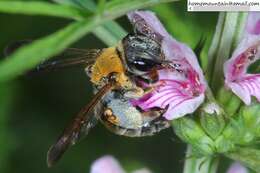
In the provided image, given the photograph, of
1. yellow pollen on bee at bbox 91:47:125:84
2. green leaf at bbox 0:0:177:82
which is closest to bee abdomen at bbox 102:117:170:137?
yellow pollen on bee at bbox 91:47:125:84

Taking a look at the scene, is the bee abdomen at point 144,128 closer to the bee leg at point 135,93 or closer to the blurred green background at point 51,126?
the bee leg at point 135,93

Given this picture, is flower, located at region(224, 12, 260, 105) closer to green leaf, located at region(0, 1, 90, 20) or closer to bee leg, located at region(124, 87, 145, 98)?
bee leg, located at region(124, 87, 145, 98)

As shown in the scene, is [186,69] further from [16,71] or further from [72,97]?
[72,97]

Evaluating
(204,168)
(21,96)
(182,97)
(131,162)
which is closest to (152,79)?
(182,97)

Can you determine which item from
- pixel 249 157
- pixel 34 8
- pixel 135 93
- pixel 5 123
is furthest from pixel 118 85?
pixel 5 123

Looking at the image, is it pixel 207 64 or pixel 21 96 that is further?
pixel 21 96

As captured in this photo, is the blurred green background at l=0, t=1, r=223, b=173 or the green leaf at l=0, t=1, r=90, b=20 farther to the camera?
the blurred green background at l=0, t=1, r=223, b=173

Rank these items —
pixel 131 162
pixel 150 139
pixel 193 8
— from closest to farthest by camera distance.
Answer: pixel 193 8, pixel 131 162, pixel 150 139
